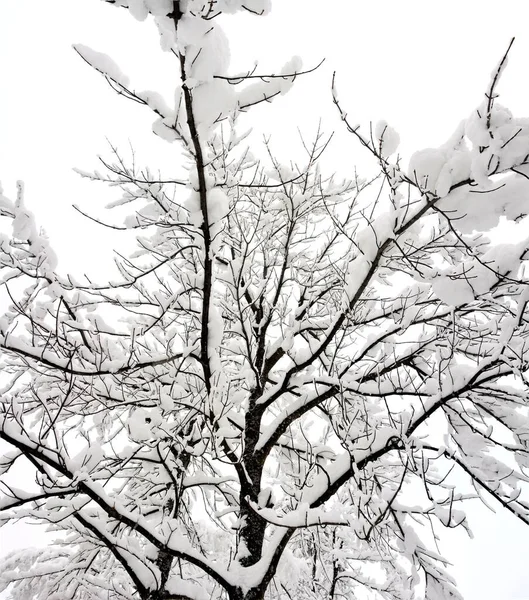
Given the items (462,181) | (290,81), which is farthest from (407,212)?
(290,81)

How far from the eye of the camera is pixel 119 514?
247 cm

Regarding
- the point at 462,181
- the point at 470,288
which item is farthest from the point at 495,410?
the point at 462,181

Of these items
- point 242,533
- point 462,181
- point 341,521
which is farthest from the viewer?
point 242,533

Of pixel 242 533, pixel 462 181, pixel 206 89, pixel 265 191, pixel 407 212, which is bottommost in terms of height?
pixel 242 533

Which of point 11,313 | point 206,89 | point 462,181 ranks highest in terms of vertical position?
point 462,181

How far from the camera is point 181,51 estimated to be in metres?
1.29

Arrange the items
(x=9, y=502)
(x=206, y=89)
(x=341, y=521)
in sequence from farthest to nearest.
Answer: (x=341, y=521) → (x=9, y=502) → (x=206, y=89)

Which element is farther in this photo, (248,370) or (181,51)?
(248,370)

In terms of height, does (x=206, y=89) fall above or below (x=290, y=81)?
below

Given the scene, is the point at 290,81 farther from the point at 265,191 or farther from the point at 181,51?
the point at 265,191

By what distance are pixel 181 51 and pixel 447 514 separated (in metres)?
2.61

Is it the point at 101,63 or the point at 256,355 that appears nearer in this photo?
the point at 101,63

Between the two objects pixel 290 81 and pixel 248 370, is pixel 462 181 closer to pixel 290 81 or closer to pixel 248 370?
pixel 290 81

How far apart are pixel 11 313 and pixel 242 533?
2700 millimetres
